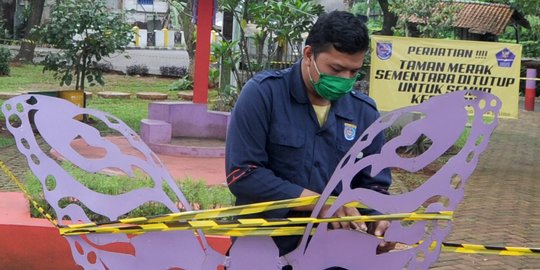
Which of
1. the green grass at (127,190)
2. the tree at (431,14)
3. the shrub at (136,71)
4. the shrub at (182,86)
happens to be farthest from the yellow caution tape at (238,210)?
the shrub at (136,71)

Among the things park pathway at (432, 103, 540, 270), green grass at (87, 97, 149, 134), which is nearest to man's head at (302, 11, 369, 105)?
park pathway at (432, 103, 540, 270)

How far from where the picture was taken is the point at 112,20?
525 inches

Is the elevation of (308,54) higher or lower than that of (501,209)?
higher

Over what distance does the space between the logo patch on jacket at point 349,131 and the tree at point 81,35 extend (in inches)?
424

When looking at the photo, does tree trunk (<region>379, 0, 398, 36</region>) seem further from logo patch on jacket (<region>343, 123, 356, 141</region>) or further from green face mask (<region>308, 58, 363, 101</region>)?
green face mask (<region>308, 58, 363, 101</region>)

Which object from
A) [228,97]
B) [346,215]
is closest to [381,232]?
[346,215]

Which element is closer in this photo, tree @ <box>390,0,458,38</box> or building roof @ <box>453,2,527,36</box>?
tree @ <box>390,0,458,38</box>

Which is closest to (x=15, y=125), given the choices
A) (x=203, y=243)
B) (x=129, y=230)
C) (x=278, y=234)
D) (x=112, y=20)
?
(x=129, y=230)

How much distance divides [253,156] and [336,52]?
1.34 ft

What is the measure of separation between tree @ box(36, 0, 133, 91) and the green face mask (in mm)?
10882

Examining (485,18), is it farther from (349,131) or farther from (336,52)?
(336,52)

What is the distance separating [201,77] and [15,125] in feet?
28.2

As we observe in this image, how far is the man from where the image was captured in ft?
8.36

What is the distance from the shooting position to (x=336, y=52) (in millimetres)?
2541
